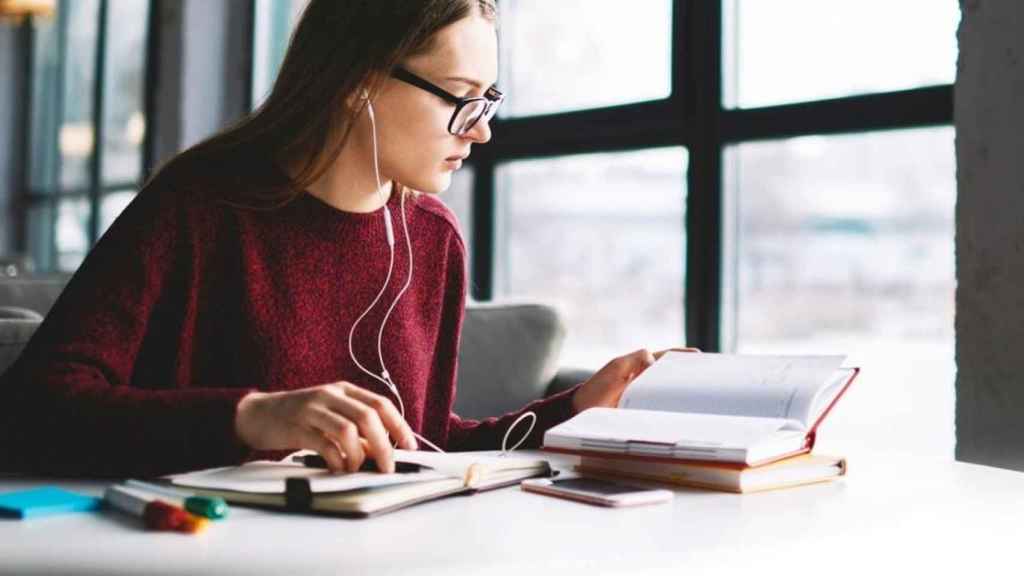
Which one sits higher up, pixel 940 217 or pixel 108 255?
pixel 940 217

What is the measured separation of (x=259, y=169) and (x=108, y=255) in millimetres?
255

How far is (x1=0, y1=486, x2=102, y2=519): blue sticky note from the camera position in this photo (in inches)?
31.5

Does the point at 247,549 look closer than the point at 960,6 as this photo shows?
Yes

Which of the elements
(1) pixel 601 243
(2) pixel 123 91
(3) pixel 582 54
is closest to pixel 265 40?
(2) pixel 123 91

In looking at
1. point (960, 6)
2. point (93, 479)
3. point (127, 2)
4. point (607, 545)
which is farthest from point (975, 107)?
point (127, 2)

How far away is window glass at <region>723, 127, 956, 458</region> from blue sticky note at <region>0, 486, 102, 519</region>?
1555 mm

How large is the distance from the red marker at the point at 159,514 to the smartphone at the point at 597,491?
299 millimetres

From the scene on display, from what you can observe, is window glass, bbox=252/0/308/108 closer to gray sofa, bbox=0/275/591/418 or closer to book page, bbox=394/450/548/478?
gray sofa, bbox=0/275/591/418

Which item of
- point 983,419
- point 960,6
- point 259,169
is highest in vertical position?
point 960,6

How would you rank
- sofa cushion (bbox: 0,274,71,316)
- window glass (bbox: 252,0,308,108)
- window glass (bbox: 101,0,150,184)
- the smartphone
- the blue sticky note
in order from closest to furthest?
the blue sticky note
the smartphone
sofa cushion (bbox: 0,274,71,316)
window glass (bbox: 252,0,308,108)
window glass (bbox: 101,0,150,184)

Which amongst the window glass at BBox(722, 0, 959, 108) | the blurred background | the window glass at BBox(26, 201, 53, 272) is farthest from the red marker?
the window glass at BBox(26, 201, 53, 272)

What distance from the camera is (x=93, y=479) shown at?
3.24 feet

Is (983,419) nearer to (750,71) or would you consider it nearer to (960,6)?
(960,6)

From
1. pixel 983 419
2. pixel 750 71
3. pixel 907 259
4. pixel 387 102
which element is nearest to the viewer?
pixel 387 102
